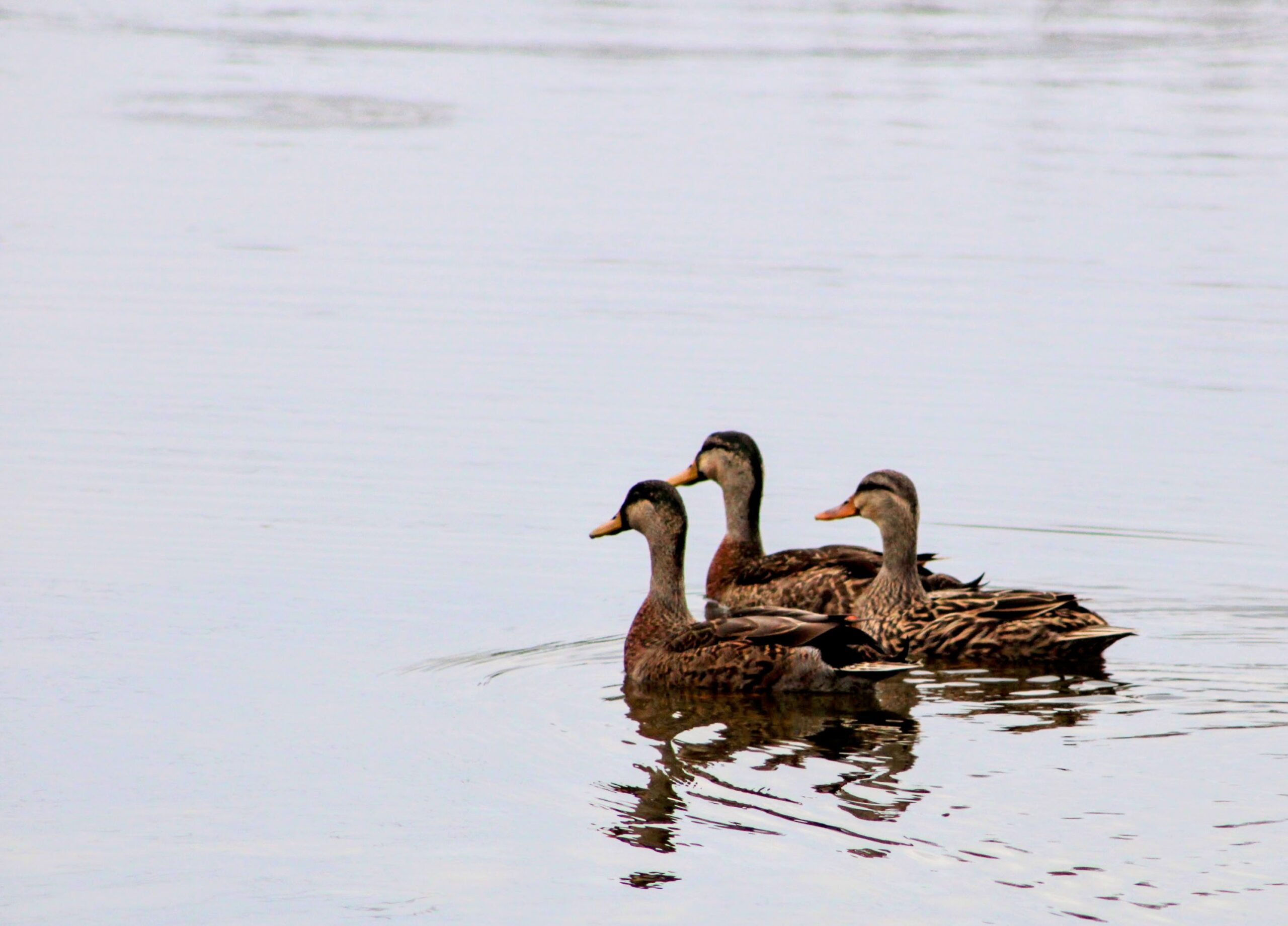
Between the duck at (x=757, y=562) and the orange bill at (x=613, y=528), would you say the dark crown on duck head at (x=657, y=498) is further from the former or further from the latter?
the duck at (x=757, y=562)

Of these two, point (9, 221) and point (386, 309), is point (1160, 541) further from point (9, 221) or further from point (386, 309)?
point (9, 221)

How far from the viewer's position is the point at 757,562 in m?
10.9

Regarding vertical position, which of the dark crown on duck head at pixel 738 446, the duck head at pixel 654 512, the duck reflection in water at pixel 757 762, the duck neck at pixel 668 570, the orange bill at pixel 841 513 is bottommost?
the duck reflection in water at pixel 757 762

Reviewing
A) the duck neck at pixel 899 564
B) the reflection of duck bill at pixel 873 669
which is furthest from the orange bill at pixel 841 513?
the reflection of duck bill at pixel 873 669

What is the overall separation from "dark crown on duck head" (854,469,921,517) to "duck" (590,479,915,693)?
3.70 feet

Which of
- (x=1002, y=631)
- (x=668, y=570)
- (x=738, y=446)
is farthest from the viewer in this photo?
(x=738, y=446)

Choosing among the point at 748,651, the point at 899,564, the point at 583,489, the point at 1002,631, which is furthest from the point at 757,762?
the point at 583,489

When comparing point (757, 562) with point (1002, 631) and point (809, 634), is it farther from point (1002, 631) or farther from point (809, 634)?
point (809, 634)

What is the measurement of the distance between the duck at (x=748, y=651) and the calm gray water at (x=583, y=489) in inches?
5.9

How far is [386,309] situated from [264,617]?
25.9 feet

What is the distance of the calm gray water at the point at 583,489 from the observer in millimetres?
6512

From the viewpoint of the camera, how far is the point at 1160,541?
1119cm

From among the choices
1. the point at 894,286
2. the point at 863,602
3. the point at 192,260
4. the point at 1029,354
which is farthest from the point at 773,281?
the point at 863,602

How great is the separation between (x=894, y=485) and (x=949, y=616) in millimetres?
783
